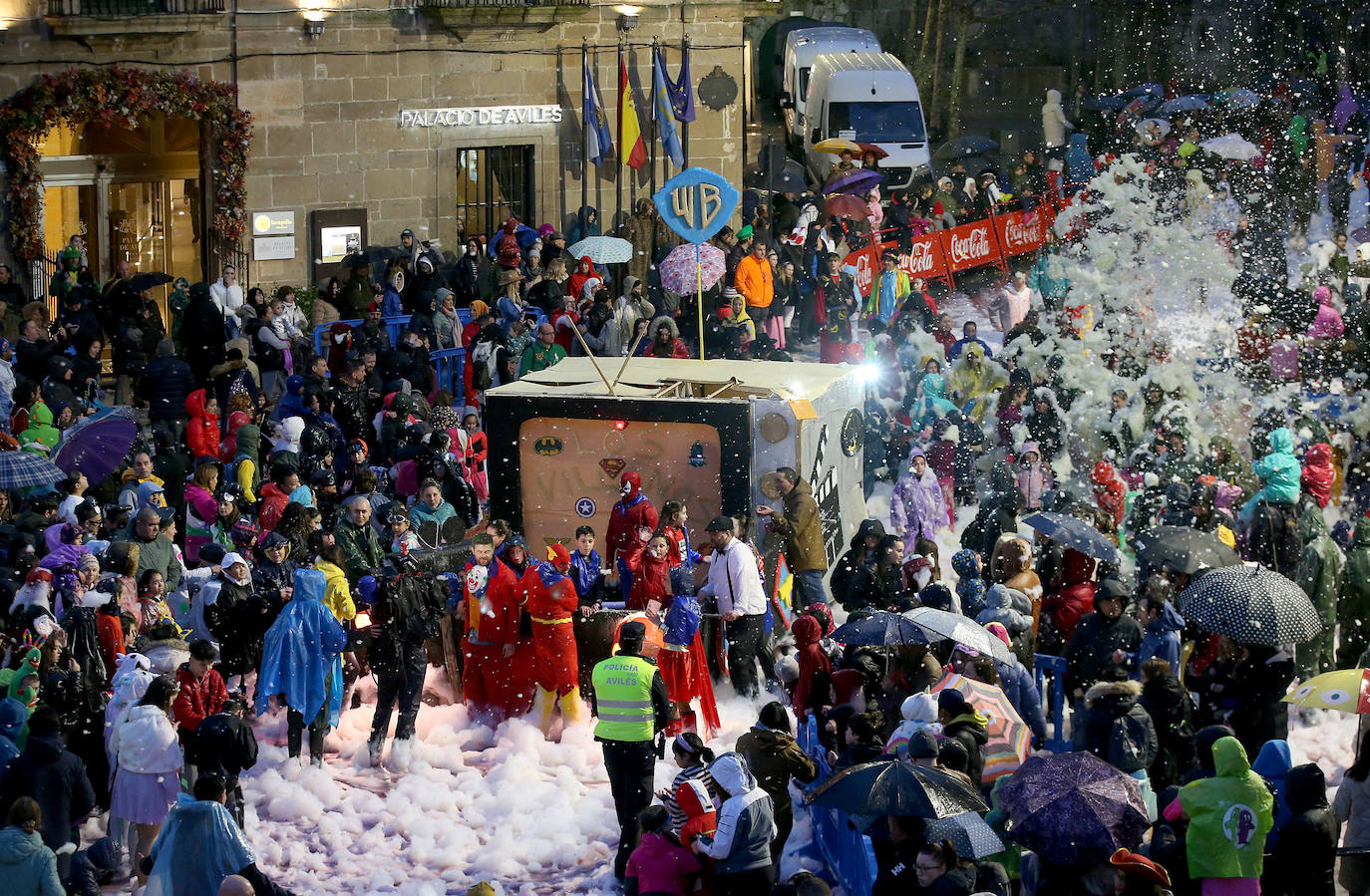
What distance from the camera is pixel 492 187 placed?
2562 centimetres

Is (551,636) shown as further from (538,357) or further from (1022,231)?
(1022,231)

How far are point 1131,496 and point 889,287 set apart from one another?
263 inches

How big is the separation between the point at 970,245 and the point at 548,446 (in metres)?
11.4

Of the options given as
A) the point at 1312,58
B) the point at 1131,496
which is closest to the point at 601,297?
A: the point at 1131,496

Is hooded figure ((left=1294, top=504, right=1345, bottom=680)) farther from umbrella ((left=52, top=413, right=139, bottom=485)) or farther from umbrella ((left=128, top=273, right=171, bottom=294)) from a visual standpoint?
umbrella ((left=128, top=273, right=171, bottom=294))

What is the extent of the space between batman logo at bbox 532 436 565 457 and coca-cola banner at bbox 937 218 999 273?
1094cm

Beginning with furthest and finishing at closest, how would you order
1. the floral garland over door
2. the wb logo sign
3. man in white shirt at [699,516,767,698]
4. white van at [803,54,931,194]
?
white van at [803,54,931,194], the floral garland over door, the wb logo sign, man in white shirt at [699,516,767,698]

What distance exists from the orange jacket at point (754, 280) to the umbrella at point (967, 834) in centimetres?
1315

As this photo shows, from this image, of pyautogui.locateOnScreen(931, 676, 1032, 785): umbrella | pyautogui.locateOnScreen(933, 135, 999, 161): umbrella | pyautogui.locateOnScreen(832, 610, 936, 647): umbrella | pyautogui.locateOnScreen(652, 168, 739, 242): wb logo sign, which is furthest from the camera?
pyautogui.locateOnScreen(933, 135, 999, 161): umbrella

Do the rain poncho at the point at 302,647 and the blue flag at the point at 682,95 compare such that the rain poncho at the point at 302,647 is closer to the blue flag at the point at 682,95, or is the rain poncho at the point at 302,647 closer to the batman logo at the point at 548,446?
the batman logo at the point at 548,446

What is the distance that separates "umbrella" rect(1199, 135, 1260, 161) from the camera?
83.9ft

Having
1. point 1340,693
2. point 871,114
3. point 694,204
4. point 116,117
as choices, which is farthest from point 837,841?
point 871,114

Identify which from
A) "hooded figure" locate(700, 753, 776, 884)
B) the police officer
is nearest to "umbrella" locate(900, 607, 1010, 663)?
the police officer

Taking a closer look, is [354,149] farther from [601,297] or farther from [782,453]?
[782,453]
